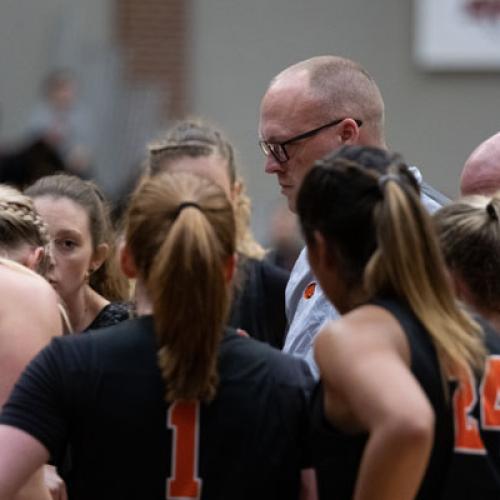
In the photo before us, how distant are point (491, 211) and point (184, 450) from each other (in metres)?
0.98

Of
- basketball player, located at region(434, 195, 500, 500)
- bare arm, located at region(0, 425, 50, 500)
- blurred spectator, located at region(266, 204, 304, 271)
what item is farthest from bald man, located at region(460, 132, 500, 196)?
blurred spectator, located at region(266, 204, 304, 271)

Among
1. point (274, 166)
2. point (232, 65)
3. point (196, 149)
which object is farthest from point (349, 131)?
point (232, 65)

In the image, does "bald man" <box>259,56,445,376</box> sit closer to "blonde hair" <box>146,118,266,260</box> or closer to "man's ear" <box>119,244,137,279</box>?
"blonde hair" <box>146,118,266,260</box>

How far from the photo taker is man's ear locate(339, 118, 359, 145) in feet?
14.3

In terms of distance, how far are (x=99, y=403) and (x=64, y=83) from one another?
386 inches

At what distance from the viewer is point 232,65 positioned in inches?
537

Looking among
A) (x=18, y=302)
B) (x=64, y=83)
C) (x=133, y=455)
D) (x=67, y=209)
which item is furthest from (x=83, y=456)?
(x=64, y=83)

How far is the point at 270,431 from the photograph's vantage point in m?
3.00

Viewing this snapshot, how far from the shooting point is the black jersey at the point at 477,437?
9.79 ft

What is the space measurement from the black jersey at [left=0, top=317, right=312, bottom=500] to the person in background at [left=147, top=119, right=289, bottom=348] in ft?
4.51

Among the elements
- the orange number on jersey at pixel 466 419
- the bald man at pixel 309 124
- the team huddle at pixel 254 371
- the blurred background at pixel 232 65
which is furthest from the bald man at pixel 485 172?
the blurred background at pixel 232 65

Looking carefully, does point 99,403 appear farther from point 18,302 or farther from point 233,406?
point 18,302

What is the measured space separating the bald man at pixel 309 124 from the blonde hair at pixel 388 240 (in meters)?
1.17

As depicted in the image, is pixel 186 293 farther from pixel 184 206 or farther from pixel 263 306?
pixel 263 306
